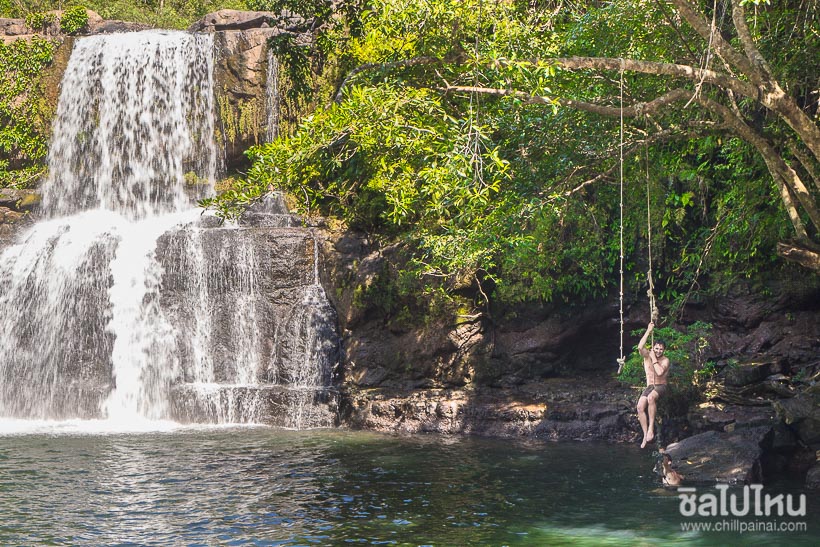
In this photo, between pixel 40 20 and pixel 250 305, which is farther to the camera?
pixel 40 20

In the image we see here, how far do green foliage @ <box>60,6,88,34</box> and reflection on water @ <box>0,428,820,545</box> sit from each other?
59.4 feet

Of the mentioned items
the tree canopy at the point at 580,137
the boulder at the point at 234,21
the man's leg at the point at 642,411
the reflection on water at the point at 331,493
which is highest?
the boulder at the point at 234,21

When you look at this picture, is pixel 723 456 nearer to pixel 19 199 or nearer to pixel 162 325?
pixel 162 325

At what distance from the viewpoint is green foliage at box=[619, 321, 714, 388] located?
15.6 meters

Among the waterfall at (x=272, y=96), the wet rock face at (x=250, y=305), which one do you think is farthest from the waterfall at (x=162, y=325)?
the waterfall at (x=272, y=96)

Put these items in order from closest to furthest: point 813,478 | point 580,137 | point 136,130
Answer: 1. point 813,478
2. point 580,137
3. point 136,130

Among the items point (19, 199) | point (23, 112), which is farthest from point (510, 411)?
point (23, 112)

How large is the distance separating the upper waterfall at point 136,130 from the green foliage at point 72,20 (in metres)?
5.27

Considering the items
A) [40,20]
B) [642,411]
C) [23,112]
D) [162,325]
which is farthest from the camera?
[40,20]

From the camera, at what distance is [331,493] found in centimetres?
1177

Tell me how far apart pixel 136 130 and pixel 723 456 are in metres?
18.3

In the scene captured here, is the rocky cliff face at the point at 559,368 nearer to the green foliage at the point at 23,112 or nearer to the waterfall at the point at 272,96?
the waterfall at the point at 272,96

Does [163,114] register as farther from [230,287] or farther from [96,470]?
[96,470]

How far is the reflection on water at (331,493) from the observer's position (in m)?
9.81
